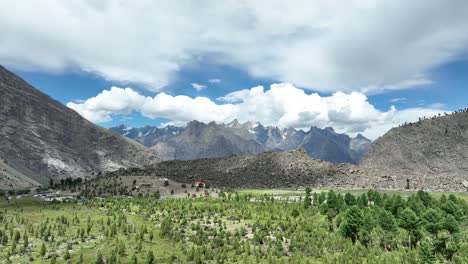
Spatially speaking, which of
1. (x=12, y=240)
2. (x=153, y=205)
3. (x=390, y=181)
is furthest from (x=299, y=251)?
(x=390, y=181)

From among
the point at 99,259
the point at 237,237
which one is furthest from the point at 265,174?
the point at 99,259

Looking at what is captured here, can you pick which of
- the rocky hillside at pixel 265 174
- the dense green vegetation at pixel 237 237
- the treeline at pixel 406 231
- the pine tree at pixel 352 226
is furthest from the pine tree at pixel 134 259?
the rocky hillside at pixel 265 174

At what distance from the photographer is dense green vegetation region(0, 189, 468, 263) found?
153 ft

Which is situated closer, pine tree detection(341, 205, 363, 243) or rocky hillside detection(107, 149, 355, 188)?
pine tree detection(341, 205, 363, 243)

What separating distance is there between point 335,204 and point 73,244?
5709 centimetres

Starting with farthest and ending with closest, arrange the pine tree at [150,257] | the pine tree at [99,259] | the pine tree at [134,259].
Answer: the pine tree at [150,257] < the pine tree at [134,259] < the pine tree at [99,259]

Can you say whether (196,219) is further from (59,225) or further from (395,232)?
(395,232)

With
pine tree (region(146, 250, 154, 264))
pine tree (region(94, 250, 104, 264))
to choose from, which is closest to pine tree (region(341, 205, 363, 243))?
pine tree (region(146, 250, 154, 264))

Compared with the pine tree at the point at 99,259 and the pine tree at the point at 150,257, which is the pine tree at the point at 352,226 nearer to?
the pine tree at the point at 150,257

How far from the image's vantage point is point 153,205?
89.2 m

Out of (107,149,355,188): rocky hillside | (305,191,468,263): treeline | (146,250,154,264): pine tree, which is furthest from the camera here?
(107,149,355,188): rocky hillside

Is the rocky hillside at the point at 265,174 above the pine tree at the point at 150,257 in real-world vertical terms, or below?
above

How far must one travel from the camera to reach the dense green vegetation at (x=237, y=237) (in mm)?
46531

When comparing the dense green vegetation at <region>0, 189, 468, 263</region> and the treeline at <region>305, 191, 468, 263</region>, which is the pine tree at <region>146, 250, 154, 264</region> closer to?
the dense green vegetation at <region>0, 189, 468, 263</region>
